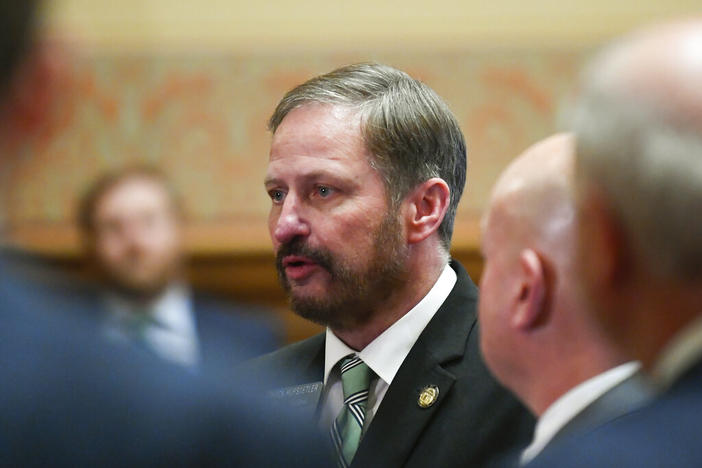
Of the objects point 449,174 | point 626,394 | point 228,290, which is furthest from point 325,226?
point 228,290

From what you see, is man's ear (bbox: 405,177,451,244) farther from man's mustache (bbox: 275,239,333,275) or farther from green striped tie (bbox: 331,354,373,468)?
green striped tie (bbox: 331,354,373,468)

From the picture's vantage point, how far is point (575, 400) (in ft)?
5.40

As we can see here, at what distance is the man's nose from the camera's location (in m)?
2.74

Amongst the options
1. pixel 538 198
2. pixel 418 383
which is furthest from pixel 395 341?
pixel 538 198

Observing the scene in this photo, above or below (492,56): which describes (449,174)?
above

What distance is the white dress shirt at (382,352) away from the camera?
2.62 metres

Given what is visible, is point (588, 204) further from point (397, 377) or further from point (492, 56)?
point (492, 56)

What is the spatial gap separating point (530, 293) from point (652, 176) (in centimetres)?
40

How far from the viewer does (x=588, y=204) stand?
57.5 inches

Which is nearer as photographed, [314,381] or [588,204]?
[588,204]

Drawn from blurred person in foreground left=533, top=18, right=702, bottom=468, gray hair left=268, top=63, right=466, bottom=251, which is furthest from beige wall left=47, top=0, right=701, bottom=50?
blurred person in foreground left=533, top=18, right=702, bottom=468

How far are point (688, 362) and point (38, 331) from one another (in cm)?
80

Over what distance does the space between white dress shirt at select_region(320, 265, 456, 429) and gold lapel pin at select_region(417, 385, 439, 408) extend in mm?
96

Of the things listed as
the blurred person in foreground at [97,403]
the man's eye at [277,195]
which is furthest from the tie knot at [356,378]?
the blurred person in foreground at [97,403]
